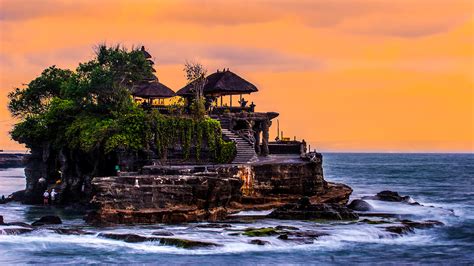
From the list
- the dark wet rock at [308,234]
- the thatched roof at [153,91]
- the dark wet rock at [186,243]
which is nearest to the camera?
the dark wet rock at [186,243]

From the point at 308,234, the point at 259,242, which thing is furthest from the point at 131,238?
the point at 308,234

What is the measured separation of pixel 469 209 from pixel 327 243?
76.2 ft

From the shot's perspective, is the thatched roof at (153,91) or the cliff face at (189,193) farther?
the thatched roof at (153,91)

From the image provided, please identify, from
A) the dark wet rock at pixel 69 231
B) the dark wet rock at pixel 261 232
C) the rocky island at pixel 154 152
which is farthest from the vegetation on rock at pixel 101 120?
the dark wet rock at pixel 261 232

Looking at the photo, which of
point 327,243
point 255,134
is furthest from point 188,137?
point 327,243

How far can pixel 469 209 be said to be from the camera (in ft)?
172

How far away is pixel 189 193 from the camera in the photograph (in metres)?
39.6

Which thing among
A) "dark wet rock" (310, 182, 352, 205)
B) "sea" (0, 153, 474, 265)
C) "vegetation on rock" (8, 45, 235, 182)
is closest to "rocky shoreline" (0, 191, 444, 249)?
"sea" (0, 153, 474, 265)

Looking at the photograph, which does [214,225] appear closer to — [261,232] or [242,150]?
[261,232]

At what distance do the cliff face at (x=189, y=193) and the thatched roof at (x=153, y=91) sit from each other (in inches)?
577

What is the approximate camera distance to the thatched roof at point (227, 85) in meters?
56.3

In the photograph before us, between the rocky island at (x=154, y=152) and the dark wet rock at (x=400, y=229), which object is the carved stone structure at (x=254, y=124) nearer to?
the rocky island at (x=154, y=152)

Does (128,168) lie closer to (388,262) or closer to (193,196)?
(193,196)

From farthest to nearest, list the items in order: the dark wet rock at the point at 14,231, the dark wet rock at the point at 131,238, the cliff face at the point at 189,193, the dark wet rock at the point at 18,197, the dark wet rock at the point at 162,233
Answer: the dark wet rock at the point at 18,197
the cliff face at the point at 189,193
the dark wet rock at the point at 14,231
the dark wet rock at the point at 162,233
the dark wet rock at the point at 131,238
